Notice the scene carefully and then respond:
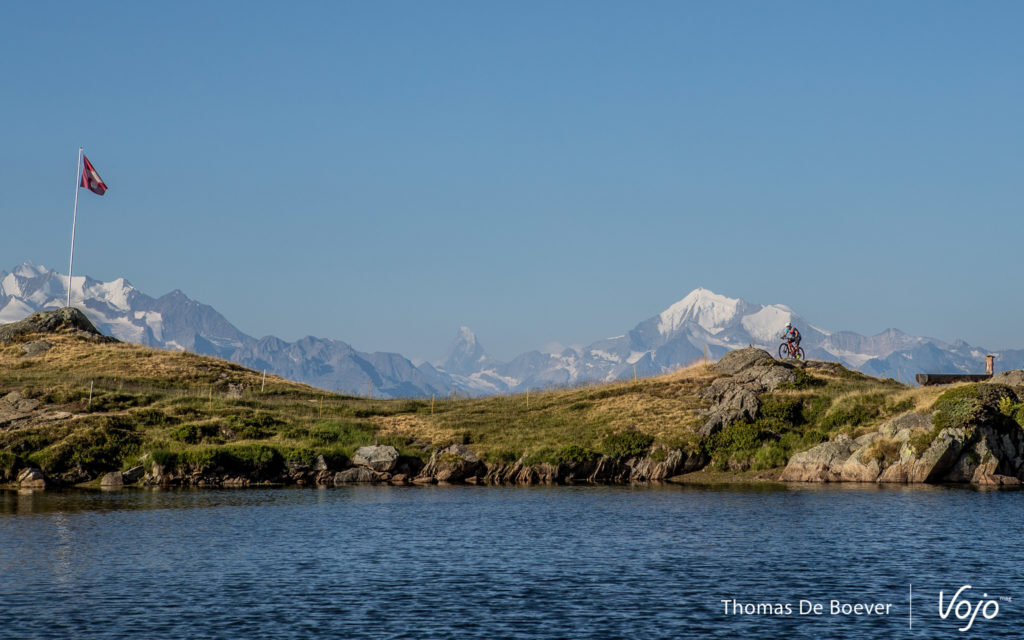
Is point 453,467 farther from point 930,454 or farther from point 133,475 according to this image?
point 930,454

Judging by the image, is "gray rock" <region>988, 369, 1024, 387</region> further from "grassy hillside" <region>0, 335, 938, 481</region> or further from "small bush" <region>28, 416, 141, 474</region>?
"small bush" <region>28, 416, 141, 474</region>

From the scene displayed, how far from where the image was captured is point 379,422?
302 feet

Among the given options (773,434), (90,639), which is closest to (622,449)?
(773,434)

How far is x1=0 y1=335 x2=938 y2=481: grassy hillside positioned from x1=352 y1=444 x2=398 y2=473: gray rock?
1343 millimetres

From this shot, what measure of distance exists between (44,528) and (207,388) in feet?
186

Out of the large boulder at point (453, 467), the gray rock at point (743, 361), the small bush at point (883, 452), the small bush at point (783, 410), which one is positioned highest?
the gray rock at point (743, 361)

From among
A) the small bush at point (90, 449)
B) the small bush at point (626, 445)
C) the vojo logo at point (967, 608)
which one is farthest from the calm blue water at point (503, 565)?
the small bush at point (626, 445)

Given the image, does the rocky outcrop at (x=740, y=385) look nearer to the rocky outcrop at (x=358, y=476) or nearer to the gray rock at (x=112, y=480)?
the rocky outcrop at (x=358, y=476)

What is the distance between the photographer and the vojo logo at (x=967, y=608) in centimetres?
3102

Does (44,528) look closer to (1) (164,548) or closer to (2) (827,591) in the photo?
(1) (164,548)

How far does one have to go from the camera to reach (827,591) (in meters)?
34.9

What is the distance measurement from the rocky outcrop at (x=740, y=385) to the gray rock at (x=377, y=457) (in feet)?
84.2

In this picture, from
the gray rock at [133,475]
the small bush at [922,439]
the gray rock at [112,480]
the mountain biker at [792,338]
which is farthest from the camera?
the mountain biker at [792,338]

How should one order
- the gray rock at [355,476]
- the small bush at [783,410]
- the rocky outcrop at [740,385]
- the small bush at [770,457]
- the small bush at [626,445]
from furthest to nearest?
the rocky outcrop at [740,385], the small bush at [783,410], the small bush at [626,445], the small bush at [770,457], the gray rock at [355,476]
